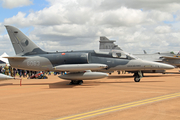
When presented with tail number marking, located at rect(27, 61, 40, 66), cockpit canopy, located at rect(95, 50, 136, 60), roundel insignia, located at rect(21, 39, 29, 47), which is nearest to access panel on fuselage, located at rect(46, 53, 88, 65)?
tail number marking, located at rect(27, 61, 40, 66)

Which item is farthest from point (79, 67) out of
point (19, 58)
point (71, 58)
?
point (19, 58)

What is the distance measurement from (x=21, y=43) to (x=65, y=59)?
4684mm

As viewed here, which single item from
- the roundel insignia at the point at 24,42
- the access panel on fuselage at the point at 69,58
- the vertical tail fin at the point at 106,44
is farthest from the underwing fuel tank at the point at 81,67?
the vertical tail fin at the point at 106,44

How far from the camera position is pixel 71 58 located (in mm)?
16625

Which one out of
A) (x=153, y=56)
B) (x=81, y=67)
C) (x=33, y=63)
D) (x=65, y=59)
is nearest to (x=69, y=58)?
(x=65, y=59)

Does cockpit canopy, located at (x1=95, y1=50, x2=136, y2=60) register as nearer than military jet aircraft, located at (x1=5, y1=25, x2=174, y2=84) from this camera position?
No

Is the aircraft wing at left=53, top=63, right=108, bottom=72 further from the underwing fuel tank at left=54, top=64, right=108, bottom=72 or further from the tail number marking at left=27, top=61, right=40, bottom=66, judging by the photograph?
the tail number marking at left=27, top=61, right=40, bottom=66

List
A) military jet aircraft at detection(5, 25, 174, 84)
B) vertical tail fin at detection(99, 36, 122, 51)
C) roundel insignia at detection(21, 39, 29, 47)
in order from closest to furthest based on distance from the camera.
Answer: military jet aircraft at detection(5, 25, 174, 84)
roundel insignia at detection(21, 39, 29, 47)
vertical tail fin at detection(99, 36, 122, 51)

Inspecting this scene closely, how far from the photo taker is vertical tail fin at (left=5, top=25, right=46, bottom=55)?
17688mm

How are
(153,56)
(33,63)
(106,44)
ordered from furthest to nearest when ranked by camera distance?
(153,56) < (106,44) < (33,63)

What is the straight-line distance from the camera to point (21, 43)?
17.8m

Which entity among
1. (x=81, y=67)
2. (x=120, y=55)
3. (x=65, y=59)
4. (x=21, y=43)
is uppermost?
(x=21, y=43)

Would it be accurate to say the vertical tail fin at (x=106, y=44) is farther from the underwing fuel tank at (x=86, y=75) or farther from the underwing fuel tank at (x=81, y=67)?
the underwing fuel tank at (x=81, y=67)

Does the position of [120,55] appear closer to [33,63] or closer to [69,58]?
[69,58]
